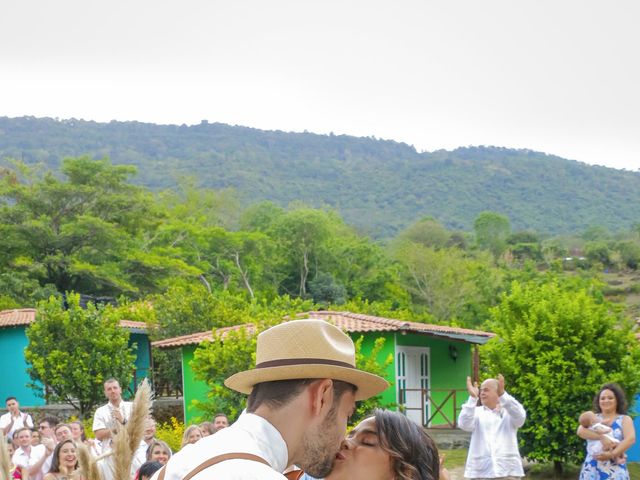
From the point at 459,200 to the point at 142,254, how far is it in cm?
10528

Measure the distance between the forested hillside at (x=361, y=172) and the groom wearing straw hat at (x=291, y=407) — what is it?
425 ft

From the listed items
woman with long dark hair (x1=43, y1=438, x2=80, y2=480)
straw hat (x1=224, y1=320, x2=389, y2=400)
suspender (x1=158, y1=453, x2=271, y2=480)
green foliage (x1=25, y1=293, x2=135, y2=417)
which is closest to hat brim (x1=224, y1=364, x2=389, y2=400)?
straw hat (x1=224, y1=320, x2=389, y2=400)

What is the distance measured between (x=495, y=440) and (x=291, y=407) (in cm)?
813

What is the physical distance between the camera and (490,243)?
101188 mm

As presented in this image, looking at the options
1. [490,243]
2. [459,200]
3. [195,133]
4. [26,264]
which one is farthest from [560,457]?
[195,133]

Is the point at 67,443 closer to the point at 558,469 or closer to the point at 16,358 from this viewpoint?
the point at 558,469

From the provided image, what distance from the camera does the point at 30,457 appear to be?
11.4 metres

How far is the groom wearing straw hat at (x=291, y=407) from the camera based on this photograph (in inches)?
107

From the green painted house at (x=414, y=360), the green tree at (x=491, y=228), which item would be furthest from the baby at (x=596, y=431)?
the green tree at (x=491, y=228)

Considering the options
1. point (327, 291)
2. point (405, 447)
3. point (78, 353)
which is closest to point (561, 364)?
point (78, 353)

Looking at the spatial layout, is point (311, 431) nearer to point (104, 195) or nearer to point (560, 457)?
point (560, 457)

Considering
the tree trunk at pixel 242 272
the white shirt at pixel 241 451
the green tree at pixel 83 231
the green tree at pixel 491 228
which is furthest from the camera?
the green tree at pixel 491 228

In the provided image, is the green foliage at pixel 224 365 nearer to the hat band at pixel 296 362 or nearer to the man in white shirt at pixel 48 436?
the man in white shirt at pixel 48 436

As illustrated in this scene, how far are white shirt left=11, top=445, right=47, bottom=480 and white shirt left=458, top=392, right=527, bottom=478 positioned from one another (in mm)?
4643
